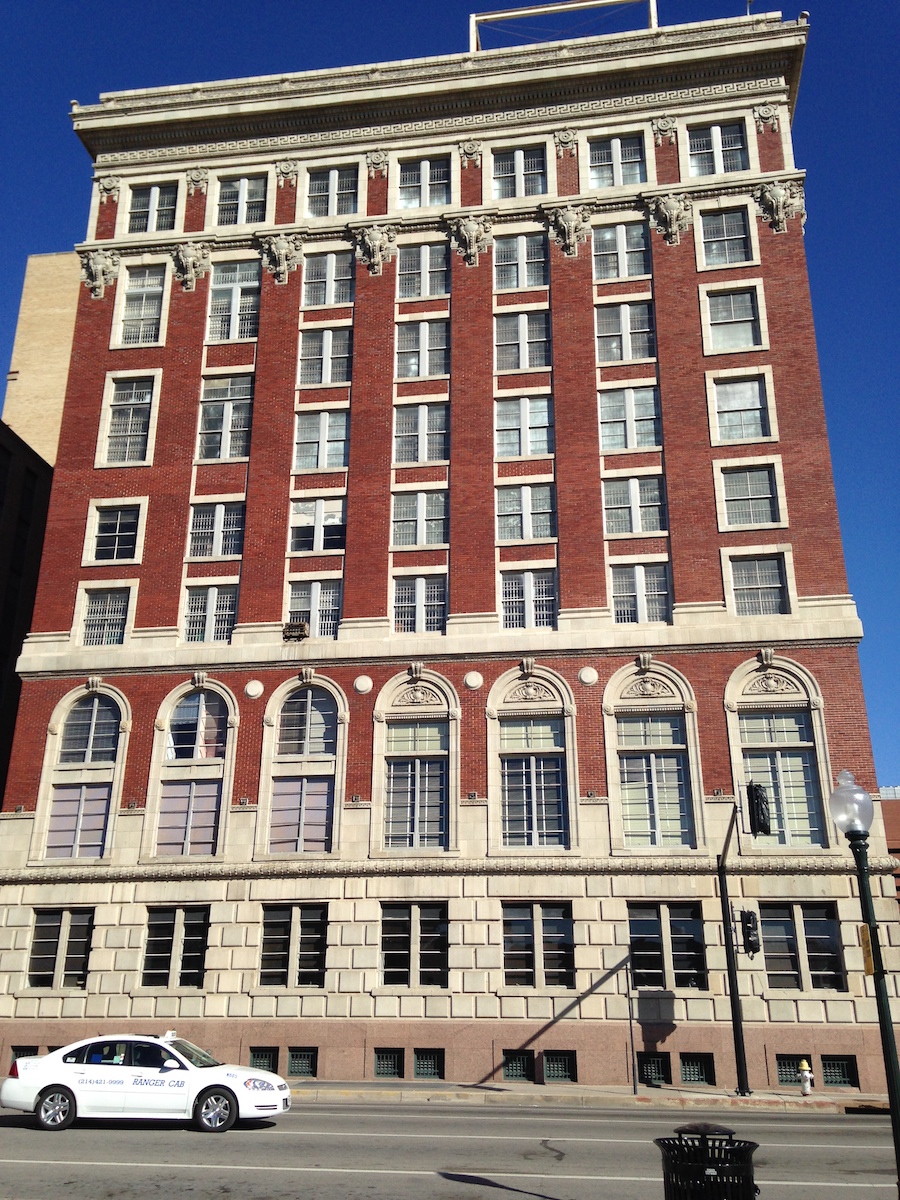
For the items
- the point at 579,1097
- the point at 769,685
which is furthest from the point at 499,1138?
the point at 769,685

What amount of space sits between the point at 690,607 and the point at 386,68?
24.6 m

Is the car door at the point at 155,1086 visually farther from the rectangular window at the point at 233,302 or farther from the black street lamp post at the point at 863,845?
the rectangular window at the point at 233,302

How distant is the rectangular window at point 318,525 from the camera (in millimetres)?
37438

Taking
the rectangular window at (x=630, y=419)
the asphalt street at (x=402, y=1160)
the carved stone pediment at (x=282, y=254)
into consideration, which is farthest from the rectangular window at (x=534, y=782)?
the carved stone pediment at (x=282, y=254)

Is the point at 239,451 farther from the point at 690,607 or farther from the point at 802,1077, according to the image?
the point at 802,1077

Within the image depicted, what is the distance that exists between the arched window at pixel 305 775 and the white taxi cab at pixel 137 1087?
1410 centimetres

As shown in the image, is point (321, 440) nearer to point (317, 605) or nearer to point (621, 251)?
point (317, 605)

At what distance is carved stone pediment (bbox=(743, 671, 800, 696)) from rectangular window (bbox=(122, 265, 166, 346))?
2562 cm

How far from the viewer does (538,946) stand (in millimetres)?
31469

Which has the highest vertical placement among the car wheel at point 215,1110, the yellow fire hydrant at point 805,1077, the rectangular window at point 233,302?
the rectangular window at point 233,302

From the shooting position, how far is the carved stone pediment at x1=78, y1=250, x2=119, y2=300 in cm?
4256

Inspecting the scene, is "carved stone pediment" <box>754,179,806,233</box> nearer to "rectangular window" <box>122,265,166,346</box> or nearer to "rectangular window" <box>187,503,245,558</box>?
"rectangular window" <box>187,503,245,558</box>

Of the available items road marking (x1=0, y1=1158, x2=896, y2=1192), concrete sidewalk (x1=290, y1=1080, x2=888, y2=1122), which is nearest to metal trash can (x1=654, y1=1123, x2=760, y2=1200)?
road marking (x1=0, y1=1158, x2=896, y2=1192)

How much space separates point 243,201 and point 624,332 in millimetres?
16424
